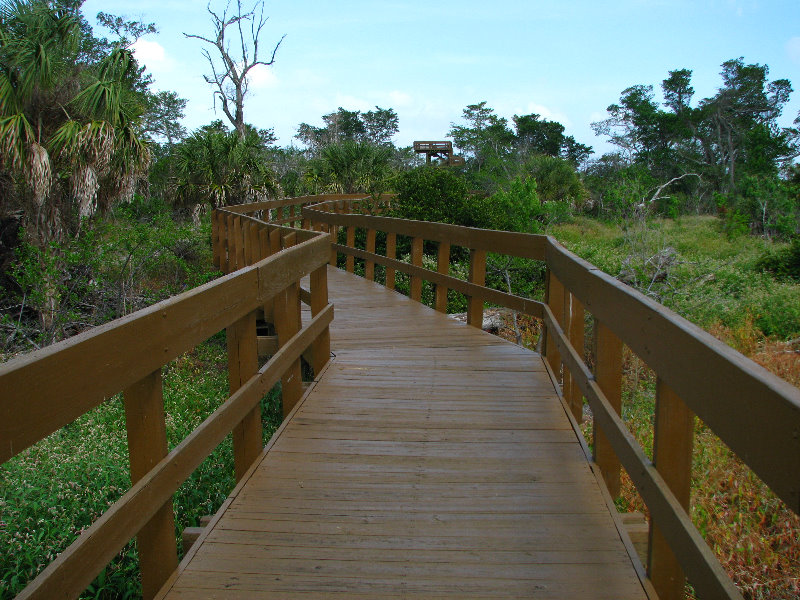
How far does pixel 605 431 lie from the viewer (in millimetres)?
3281

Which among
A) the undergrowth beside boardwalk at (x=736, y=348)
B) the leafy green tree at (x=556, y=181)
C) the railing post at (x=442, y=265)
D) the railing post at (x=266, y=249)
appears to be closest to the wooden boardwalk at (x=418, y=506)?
the undergrowth beside boardwalk at (x=736, y=348)

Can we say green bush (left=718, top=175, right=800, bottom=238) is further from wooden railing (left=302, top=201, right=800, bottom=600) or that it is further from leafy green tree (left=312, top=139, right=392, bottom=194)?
wooden railing (left=302, top=201, right=800, bottom=600)

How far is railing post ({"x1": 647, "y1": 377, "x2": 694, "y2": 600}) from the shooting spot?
2383 millimetres

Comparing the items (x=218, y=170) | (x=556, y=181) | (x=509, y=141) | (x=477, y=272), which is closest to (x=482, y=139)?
(x=509, y=141)

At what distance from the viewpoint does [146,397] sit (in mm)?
2465

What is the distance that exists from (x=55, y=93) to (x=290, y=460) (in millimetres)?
14866

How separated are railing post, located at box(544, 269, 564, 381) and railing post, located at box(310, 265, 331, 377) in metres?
1.84

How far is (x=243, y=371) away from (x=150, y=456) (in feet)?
3.73

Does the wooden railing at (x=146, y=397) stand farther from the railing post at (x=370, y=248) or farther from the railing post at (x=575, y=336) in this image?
the railing post at (x=370, y=248)

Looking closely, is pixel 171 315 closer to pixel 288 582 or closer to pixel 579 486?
pixel 288 582

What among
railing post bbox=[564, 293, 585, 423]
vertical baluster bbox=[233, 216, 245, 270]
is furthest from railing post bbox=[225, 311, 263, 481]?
vertical baluster bbox=[233, 216, 245, 270]

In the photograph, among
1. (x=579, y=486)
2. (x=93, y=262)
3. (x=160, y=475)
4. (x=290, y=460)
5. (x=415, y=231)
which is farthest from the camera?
(x=93, y=262)

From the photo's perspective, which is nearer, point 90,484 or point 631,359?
point 90,484

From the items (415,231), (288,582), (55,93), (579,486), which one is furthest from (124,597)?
(55,93)
